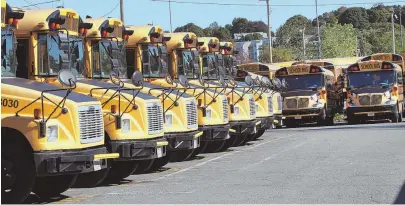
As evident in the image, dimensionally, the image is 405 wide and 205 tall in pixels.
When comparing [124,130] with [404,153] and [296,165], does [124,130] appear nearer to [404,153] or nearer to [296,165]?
[296,165]

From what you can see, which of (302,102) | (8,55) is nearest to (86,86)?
(8,55)

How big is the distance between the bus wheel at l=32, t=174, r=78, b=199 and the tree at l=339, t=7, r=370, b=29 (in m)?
151

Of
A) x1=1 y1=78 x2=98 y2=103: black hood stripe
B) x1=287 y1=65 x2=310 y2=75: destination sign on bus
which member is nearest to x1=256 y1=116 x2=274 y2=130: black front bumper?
x1=287 y1=65 x2=310 y2=75: destination sign on bus

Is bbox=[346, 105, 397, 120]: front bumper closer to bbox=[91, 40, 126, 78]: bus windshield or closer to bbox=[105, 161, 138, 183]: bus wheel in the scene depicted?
bbox=[91, 40, 126, 78]: bus windshield

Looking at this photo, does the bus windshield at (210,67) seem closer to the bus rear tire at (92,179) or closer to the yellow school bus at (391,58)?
the bus rear tire at (92,179)

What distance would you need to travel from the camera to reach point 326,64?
145 feet

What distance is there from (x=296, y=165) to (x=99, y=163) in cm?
568

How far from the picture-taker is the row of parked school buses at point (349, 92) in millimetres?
36750

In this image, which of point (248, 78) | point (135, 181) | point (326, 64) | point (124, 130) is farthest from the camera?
point (326, 64)

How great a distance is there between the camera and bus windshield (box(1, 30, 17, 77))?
40.2ft

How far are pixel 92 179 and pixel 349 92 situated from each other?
2515cm

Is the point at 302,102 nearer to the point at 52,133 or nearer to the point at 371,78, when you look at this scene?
the point at 371,78

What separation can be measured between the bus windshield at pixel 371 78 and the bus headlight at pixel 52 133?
27296 millimetres

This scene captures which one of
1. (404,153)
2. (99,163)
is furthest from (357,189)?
(404,153)
